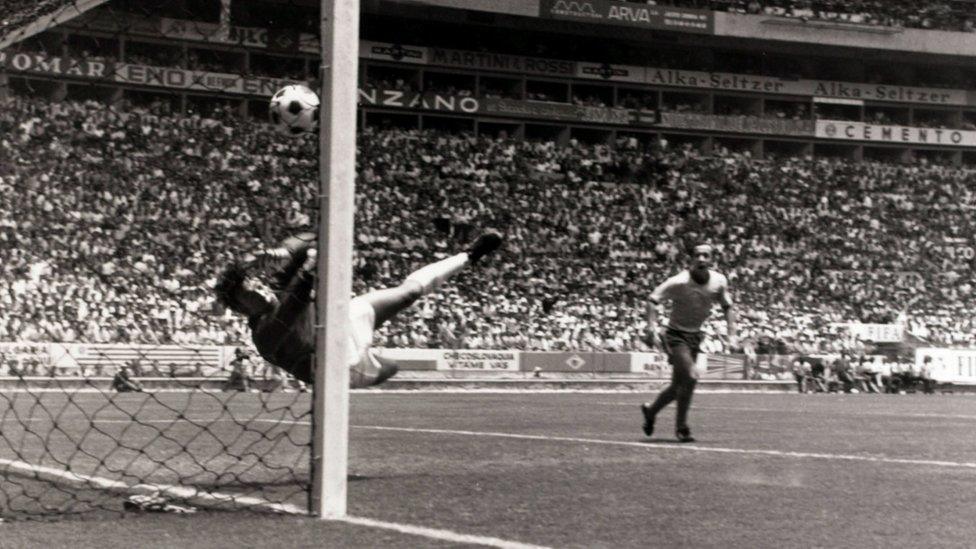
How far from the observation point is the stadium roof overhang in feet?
28.6

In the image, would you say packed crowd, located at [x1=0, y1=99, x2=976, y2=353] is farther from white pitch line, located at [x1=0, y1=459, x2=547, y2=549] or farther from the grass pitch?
white pitch line, located at [x1=0, y1=459, x2=547, y2=549]

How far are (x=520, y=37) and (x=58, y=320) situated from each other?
29964 millimetres

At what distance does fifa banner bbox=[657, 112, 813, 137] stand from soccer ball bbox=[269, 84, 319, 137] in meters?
47.9

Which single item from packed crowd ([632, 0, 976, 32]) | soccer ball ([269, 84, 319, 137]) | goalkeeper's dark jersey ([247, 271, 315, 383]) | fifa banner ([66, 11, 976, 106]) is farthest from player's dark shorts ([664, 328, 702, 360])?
packed crowd ([632, 0, 976, 32])

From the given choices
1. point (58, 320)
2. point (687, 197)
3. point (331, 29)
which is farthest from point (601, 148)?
point (331, 29)

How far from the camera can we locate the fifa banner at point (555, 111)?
52656mm

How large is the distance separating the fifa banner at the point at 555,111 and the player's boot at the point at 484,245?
139ft

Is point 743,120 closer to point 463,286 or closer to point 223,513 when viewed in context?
point 463,286

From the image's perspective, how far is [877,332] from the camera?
4444 cm

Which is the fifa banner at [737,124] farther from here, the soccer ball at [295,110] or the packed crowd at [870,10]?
the soccer ball at [295,110]

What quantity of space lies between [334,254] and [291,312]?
59.9 inches

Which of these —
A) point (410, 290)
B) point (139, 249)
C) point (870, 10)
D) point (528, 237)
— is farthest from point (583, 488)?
point (870, 10)

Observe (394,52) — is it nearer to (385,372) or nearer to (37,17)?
(37,17)

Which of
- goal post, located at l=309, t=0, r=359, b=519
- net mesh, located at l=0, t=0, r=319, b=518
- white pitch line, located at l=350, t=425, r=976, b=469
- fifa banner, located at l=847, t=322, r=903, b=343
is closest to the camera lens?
goal post, located at l=309, t=0, r=359, b=519
